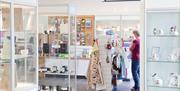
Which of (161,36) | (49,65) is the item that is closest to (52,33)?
(49,65)

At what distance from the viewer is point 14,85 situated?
4.15 metres

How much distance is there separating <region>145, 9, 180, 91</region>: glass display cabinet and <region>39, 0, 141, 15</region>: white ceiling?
16.9ft

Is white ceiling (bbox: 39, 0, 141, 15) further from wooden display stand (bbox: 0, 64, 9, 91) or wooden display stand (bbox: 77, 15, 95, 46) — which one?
wooden display stand (bbox: 0, 64, 9, 91)

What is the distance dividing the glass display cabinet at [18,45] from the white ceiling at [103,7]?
4.78m

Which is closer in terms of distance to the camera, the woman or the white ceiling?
the woman

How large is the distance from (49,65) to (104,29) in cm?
211

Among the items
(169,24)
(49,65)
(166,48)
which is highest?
(169,24)

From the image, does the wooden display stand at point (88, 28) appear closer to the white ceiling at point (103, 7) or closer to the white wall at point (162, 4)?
the white ceiling at point (103, 7)

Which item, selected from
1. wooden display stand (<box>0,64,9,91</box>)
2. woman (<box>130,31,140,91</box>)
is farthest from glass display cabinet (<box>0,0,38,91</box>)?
woman (<box>130,31,140,91</box>)

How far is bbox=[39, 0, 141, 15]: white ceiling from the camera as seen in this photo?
9.49 meters

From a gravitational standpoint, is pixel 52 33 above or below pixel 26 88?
above

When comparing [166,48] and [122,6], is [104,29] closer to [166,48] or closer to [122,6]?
[122,6]

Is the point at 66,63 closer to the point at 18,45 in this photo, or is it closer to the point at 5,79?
the point at 18,45

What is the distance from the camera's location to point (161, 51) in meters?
4.31
